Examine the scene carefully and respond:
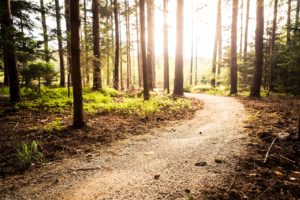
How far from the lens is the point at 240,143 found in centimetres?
527

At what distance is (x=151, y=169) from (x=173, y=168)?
0.44 m

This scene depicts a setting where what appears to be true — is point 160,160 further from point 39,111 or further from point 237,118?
point 39,111

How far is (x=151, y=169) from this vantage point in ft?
13.4

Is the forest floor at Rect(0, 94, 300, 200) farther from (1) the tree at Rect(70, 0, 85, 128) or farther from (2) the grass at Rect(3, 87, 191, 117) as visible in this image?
(2) the grass at Rect(3, 87, 191, 117)

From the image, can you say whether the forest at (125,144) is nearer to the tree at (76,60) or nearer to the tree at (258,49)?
the tree at (76,60)

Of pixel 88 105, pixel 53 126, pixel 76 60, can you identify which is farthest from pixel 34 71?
pixel 76 60

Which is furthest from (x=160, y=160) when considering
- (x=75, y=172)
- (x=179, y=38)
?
(x=179, y=38)

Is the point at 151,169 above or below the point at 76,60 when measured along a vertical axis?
below

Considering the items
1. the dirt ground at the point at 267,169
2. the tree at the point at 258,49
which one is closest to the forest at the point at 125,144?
the dirt ground at the point at 267,169

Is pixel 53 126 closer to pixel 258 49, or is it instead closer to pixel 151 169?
pixel 151 169

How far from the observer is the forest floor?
10.8 ft

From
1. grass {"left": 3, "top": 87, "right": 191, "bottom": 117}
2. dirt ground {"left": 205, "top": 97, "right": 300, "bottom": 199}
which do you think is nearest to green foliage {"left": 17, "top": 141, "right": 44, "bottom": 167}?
dirt ground {"left": 205, "top": 97, "right": 300, "bottom": 199}

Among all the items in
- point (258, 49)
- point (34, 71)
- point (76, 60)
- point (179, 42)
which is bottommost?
point (34, 71)

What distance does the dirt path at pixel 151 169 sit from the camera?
3361 mm
